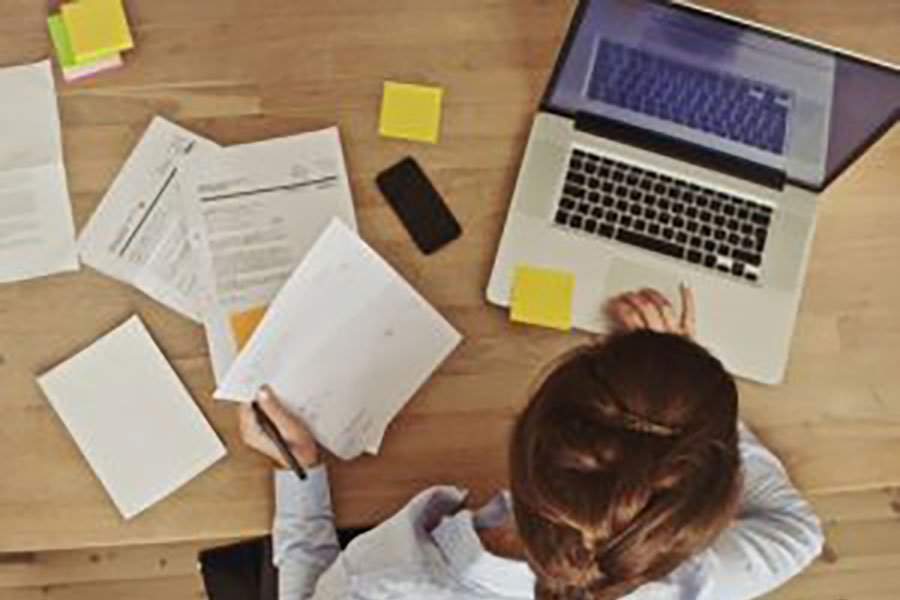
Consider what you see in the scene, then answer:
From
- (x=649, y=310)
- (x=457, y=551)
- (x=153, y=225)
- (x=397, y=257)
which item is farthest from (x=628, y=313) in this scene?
(x=153, y=225)

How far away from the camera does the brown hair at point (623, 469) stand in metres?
0.77

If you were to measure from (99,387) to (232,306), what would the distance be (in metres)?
0.16

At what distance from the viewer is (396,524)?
39.3 inches

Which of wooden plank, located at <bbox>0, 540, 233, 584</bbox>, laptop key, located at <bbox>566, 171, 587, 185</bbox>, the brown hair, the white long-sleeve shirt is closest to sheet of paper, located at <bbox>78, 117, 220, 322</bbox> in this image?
the white long-sleeve shirt

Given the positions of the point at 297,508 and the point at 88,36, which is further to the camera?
the point at 88,36

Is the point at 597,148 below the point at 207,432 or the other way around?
the other way around

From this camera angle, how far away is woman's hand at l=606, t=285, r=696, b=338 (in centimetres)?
118

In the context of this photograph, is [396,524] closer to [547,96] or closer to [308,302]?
[308,302]

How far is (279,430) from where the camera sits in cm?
112

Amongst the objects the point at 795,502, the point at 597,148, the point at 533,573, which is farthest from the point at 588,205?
the point at 533,573

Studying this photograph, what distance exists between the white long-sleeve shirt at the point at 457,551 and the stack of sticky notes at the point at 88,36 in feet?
1.69

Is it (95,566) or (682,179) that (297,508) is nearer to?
(682,179)

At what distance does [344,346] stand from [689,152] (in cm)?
44

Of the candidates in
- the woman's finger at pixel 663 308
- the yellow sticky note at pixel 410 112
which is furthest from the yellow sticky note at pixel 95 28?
the woman's finger at pixel 663 308
